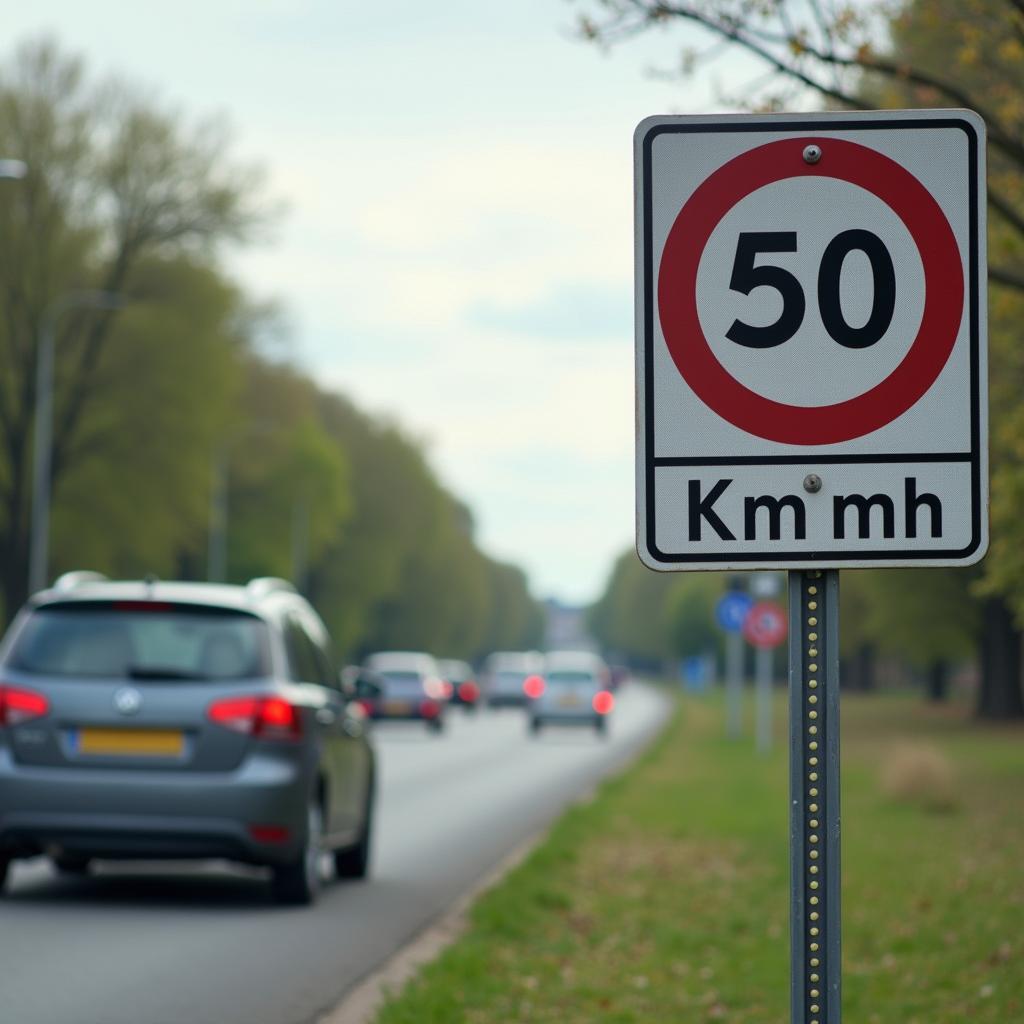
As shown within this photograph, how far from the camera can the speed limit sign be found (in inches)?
139

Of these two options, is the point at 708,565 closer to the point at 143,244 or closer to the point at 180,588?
the point at 180,588

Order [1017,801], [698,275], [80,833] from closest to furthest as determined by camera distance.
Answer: [698,275] < [80,833] < [1017,801]

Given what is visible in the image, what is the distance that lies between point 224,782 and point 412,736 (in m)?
33.3

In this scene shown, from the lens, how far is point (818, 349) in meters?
3.54

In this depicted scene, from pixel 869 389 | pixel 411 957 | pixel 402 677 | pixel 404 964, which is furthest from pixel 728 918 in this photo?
pixel 402 677

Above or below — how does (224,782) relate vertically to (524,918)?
above

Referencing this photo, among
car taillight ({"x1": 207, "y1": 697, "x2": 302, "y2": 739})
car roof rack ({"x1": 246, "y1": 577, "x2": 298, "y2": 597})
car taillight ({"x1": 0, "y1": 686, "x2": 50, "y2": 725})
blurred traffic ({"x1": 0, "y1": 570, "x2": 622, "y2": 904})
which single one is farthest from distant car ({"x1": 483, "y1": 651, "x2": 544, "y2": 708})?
car taillight ({"x1": 0, "y1": 686, "x2": 50, "y2": 725})

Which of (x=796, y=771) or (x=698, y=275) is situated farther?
(x=698, y=275)

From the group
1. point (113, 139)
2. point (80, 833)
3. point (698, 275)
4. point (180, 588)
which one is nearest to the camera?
point (698, 275)

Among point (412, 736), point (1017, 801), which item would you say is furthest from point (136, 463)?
point (1017, 801)

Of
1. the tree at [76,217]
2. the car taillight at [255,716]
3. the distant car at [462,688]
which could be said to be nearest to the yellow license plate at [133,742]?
the car taillight at [255,716]

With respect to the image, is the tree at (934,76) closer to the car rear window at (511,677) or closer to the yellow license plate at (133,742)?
the yellow license plate at (133,742)

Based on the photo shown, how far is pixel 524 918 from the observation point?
1123 cm

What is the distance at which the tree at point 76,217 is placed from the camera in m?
47.4
